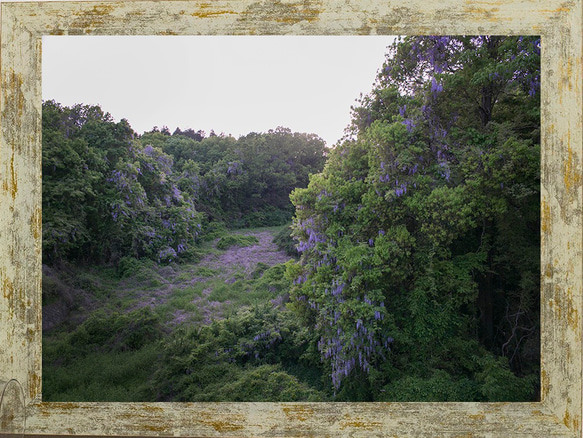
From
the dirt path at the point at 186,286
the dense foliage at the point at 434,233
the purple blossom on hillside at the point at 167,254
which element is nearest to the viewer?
the dense foliage at the point at 434,233

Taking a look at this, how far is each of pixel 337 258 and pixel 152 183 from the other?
160 cm

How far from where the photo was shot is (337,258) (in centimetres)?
298

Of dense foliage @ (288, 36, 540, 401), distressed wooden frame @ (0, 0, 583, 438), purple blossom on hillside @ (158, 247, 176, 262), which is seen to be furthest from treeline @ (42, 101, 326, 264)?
dense foliage @ (288, 36, 540, 401)

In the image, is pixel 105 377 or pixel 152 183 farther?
pixel 152 183

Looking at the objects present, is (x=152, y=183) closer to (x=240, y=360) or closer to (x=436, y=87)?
(x=240, y=360)

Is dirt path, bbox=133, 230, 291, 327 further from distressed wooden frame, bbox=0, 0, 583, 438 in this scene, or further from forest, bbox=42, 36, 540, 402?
distressed wooden frame, bbox=0, 0, 583, 438

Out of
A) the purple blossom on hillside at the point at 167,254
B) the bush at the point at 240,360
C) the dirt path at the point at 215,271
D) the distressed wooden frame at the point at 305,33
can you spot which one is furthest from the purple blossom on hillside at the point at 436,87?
the purple blossom on hillside at the point at 167,254

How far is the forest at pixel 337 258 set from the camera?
2.71m

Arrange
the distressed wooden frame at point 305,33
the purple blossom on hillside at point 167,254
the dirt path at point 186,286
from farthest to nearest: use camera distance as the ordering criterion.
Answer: the purple blossom on hillside at point 167,254 → the dirt path at point 186,286 → the distressed wooden frame at point 305,33

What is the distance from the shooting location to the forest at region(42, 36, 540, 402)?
107 inches

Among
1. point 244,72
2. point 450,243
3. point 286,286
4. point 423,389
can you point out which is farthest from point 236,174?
point 423,389

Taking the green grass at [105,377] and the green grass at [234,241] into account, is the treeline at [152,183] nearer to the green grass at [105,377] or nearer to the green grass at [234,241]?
the green grass at [234,241]

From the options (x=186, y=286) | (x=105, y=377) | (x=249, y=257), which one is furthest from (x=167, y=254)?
(x=105, y=377)

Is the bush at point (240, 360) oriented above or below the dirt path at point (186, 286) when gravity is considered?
below
